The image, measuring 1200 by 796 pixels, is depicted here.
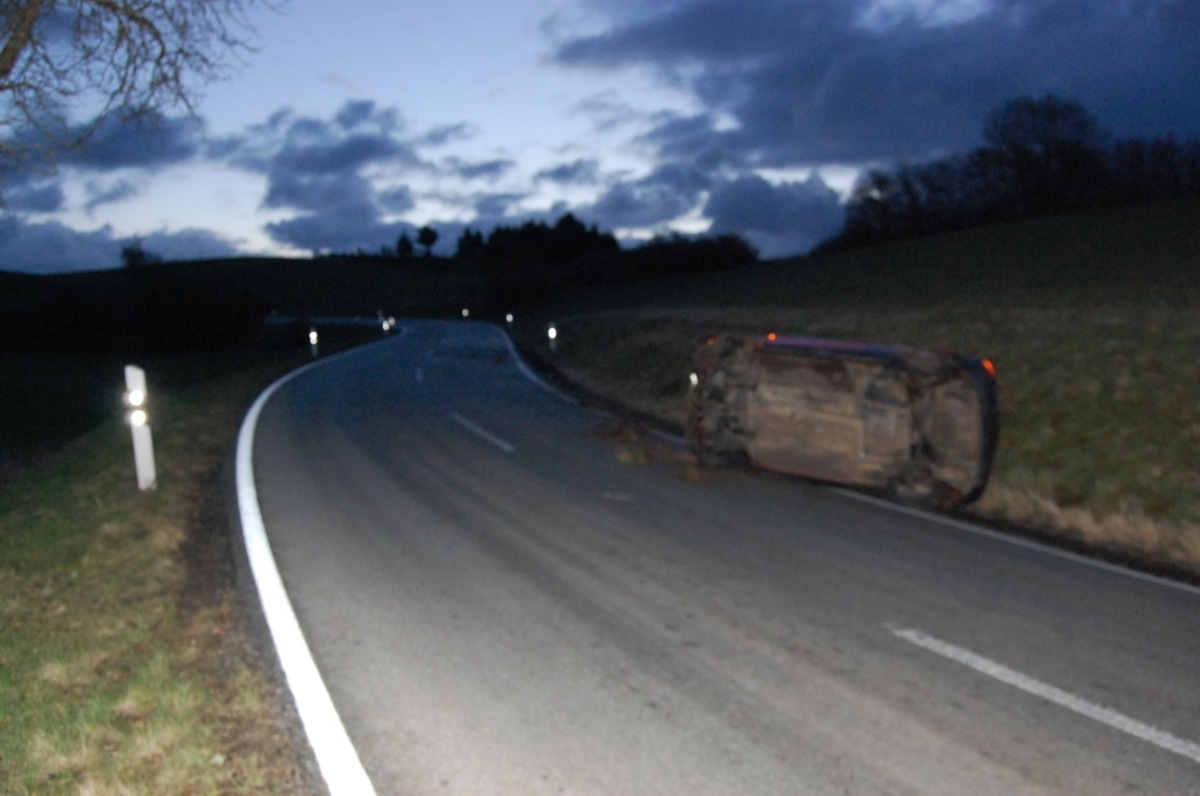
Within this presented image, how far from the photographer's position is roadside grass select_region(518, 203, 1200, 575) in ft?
33.9

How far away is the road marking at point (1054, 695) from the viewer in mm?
4852

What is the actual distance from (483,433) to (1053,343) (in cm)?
965

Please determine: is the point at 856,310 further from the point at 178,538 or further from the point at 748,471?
the point at 178,538

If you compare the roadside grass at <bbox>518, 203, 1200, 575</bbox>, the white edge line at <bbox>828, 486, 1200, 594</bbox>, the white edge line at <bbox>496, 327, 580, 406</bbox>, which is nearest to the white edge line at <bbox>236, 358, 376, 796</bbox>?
the white edge line at <bbox>828, 486, 1200, 594</bbox>

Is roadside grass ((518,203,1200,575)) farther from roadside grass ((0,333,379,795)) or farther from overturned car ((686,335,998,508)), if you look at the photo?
roadside grass ((0,333,379,795))

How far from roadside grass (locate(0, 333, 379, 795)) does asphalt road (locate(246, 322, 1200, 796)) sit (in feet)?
1.62

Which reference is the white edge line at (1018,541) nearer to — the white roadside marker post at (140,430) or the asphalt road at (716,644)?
the asphalt road at (716,644)

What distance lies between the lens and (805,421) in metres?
11.3

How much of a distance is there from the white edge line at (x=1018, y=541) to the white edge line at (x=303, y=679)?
6009 millimetres

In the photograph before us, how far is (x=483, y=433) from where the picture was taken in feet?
50.0

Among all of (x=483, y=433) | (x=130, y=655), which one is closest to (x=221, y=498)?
(x=130, y=655)

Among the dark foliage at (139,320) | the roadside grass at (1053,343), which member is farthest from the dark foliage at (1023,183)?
the dark foliage at (139,320)

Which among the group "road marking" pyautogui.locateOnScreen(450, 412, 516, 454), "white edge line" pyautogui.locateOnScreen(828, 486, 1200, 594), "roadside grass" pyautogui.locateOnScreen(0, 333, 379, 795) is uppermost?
"roadside grass" pyautogui.locateOnScreen(0, 333, 379, 795)

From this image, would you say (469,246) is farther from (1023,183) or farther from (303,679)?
(303,679)
